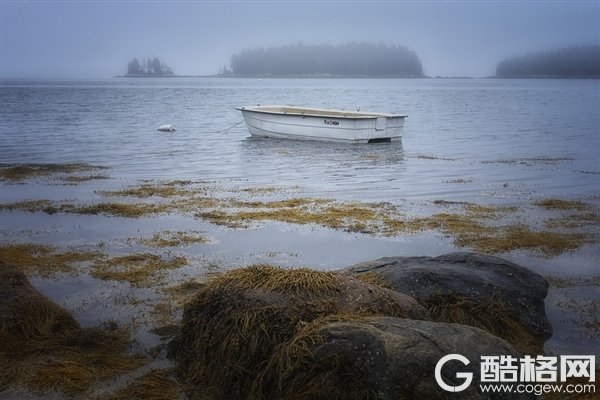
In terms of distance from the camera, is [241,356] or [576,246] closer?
[241,356]

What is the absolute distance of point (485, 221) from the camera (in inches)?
461

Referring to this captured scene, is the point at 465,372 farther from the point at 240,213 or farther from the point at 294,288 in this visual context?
the point at 240,213

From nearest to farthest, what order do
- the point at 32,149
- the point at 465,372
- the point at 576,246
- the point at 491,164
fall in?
the point at 465,372 < the point at 576,246 < the point at 491,164 < the point at 32,149

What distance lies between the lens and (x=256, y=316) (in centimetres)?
502

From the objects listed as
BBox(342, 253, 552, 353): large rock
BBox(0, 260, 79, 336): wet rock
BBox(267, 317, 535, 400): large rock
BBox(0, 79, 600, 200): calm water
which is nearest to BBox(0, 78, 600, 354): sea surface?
BBox(0, 79, 600, 200): calm water

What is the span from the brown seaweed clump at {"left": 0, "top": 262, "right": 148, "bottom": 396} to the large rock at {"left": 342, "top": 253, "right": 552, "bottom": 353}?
2.91m

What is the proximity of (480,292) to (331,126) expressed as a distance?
22.6m

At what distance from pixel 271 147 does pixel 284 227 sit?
17147 millimetres

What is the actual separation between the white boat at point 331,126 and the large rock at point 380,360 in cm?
2408

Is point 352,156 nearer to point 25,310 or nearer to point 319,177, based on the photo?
point 319,177

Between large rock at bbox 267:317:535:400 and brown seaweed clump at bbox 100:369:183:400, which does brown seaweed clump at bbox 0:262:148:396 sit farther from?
large rock at bbox 267:317:535:400

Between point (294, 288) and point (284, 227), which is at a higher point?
point (294, 288)

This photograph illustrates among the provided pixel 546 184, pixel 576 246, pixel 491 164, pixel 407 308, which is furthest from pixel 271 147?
pixel 407 308

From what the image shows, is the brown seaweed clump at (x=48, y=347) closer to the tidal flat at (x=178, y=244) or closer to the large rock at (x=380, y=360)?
the tidal flat at (x=178, y=244)
